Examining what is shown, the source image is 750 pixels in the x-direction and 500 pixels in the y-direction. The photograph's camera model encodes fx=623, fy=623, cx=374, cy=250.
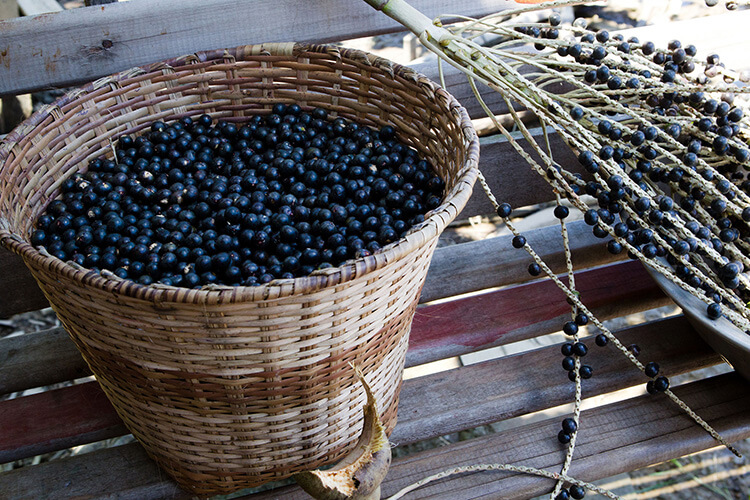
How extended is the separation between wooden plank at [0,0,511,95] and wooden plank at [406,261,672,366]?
0.68 meters

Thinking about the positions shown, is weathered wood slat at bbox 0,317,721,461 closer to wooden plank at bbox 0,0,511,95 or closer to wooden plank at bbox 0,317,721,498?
wooden plank at bbox 0,317,721,498

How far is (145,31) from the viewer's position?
4.30 feet

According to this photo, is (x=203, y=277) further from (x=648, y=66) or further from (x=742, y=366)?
(x=742, y=366)

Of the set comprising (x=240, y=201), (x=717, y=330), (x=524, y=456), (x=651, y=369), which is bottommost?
(x=524, y=456)

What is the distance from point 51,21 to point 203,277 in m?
0.73

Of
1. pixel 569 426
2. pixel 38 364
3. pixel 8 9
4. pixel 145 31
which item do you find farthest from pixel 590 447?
pixel 8 9

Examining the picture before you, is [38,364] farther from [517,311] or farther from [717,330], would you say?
[717,330]

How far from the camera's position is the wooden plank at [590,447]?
1.07 meters

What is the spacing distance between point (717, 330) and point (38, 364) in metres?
1.28

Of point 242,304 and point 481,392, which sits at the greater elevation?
point 242,304

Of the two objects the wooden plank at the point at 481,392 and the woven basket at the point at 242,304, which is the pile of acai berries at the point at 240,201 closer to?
the woven basket at the point at 242,304

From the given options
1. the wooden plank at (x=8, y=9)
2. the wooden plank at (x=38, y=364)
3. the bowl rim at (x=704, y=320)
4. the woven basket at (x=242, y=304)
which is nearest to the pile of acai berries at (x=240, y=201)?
the woven basket at (x=242, y=304)

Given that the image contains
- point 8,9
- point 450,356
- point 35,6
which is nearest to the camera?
point 450,356

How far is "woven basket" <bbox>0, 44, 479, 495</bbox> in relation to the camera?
0.76 metres
